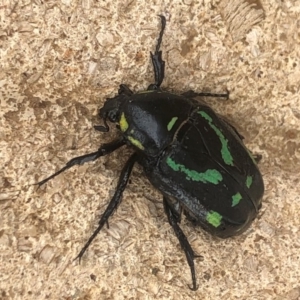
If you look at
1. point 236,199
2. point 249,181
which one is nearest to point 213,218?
point 236,199

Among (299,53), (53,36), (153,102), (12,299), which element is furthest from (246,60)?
(12,299)

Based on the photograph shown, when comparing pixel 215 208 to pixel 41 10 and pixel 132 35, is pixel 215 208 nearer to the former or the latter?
pixel 132 35

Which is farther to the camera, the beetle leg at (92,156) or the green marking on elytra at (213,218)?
the green marking on elytra at (213,218)

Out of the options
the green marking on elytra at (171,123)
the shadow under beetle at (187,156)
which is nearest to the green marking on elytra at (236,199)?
the shadow under beetle at (187,156)

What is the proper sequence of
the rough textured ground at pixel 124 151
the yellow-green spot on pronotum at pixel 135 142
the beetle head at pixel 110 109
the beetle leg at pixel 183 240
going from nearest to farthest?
the rough textured ground at pixel 124 151 < the beetle leg at pixel 183 240 < the beetle head at pixel 110 109 < the yellow-green spot on pronotum at pixel 135 142

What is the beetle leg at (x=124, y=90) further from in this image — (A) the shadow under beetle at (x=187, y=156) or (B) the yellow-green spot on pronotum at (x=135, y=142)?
(B) the yellow-green spot on pronotum at (x=135, y=142)

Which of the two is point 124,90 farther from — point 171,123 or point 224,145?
point 224,145
